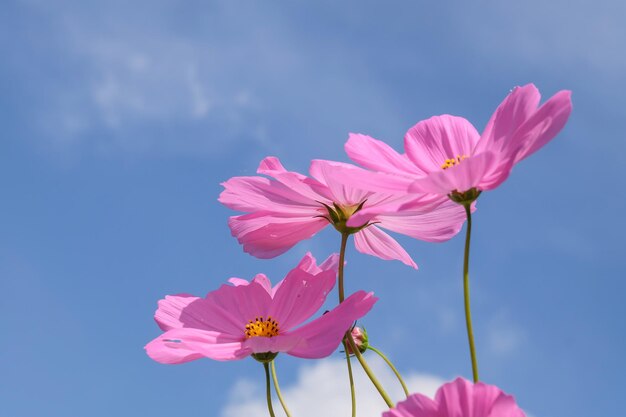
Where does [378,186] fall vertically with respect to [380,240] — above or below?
below

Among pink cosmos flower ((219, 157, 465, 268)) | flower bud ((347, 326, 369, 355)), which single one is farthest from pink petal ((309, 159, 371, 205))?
flower bud ((347, 326, 369, 355))

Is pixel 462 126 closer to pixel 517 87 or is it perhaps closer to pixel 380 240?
pixel 517 87

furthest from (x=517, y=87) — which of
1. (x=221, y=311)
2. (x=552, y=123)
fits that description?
(x=221, y=311)

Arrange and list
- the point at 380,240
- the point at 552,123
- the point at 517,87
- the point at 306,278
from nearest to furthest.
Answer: the point at 552,123
the point at 517,87
the point at 306,278
the point at 380,240

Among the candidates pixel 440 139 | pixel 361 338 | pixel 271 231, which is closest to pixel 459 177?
pixel 440 139

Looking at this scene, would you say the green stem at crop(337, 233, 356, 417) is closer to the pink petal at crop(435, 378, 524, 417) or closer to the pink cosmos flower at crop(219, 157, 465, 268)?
the pink cosmos flower at crop(219, 157, 465, 268)

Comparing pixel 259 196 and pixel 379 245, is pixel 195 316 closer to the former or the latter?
pixel 259 196
